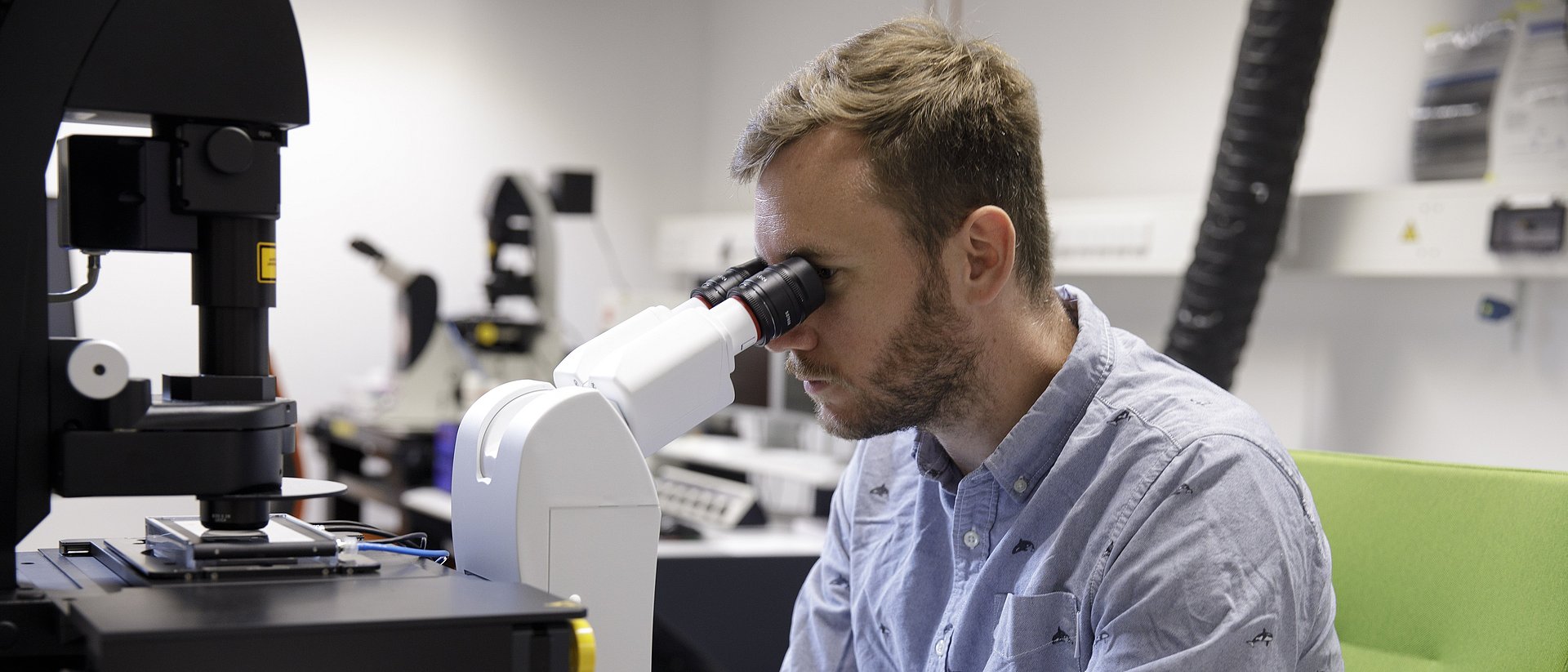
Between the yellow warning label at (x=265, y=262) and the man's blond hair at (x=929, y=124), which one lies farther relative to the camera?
the man's blond hair at (x=929, y=124)

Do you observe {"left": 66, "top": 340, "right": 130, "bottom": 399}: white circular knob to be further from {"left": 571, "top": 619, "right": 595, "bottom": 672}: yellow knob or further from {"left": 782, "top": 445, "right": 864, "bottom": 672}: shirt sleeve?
{"left": 782, "top": 445, "right": 864, "bottom": 672}: shirt sleeve

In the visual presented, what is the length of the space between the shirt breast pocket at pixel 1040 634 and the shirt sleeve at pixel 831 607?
30 centimetres

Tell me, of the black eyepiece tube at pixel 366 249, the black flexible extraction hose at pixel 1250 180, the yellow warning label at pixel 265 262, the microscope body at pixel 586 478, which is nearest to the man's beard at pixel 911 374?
the microscope body at pixel 586 478

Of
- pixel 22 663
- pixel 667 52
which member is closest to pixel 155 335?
pixel 667 52

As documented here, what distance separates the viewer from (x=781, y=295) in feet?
3.32

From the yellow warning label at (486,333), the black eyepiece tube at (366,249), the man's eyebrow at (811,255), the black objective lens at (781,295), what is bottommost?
the yellow warning label at (486,333)

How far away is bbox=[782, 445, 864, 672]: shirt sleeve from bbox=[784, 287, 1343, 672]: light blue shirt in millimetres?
13

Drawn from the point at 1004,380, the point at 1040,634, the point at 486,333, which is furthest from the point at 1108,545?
the point at 486,333

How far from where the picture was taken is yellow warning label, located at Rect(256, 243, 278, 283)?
2.63 feet

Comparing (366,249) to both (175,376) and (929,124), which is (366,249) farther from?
(175,376)

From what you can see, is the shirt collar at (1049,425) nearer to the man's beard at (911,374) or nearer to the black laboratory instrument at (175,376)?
the man's beard at (911,374)

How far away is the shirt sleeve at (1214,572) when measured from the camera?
96cm

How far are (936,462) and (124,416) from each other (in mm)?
Result: 758

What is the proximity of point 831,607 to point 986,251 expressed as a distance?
18.2 inches
